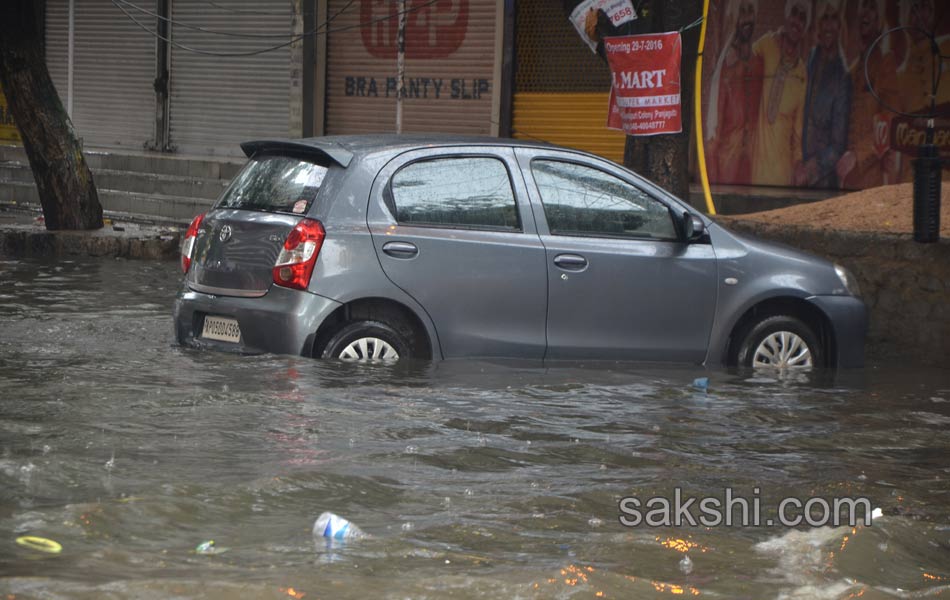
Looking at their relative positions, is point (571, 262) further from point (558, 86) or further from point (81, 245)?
point (558, 86)

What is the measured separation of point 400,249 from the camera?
7.05 meters

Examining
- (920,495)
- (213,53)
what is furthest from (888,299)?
(213,53)

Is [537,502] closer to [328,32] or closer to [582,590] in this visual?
[582,590]

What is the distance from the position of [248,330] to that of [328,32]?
1532cm

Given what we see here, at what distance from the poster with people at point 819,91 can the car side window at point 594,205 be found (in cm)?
852

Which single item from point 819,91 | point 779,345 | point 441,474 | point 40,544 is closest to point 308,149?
point 441,474

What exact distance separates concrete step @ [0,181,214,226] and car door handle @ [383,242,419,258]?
11476 millimetres

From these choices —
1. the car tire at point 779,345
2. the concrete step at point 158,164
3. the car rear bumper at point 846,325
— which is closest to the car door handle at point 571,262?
the car tire at point 779,345

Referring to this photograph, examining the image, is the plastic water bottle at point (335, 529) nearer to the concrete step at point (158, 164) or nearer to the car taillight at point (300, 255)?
the car taillight at point (300, 255)

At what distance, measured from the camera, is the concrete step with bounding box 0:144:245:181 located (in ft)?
63.0

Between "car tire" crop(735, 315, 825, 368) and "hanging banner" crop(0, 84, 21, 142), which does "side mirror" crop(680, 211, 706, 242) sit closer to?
"car tire" crop(735, 315, 825, 368)

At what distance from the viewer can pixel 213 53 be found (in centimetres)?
2317

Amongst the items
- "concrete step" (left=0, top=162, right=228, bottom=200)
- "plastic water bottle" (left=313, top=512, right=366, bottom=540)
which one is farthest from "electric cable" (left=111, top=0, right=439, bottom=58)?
"plastic water bottle" (left=313, top=512, right=366, bottom=540)

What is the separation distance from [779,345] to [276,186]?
3.22 m
